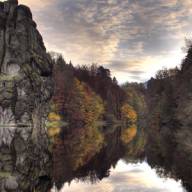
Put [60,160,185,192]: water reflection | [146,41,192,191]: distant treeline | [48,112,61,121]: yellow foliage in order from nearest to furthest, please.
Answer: [60,160,185,192]: water reflection
[146,41,192,191]: distant treeline
[48,112,61,121]: yellow foliage

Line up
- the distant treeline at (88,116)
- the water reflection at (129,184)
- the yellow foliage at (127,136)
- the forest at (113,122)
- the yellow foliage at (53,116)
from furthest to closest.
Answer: the yellow foliage at (53,116) → the yellow foliage at (127,136) → the distant treeline at (88,116) → the forest at (113,122) → the water reflection at (129,184)

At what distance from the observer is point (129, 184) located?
879 inches

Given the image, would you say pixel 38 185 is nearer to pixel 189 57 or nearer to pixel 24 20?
pixel 24 20

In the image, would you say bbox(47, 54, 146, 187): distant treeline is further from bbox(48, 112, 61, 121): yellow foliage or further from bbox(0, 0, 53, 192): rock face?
bbox(0, 0, 53, 192): rock face

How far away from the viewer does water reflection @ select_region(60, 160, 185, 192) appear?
20500mm

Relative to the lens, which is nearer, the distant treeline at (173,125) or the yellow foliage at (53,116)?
the distant treeline at (173,125)

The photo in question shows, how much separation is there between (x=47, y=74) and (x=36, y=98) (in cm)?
635

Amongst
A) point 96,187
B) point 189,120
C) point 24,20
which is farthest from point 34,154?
point 24,20

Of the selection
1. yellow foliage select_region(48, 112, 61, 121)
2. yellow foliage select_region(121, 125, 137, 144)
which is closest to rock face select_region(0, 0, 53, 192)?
yellow foliage select_region(121, 125, 137, 144)

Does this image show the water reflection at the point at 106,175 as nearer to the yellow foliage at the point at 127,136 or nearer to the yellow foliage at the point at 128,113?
the yellow foliage at the point at 127,136

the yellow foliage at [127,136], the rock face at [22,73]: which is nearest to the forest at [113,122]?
the yellow foliage at [127,136]

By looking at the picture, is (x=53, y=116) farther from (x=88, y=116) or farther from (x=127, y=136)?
(x=127, y=136)

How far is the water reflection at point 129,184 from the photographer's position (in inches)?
807

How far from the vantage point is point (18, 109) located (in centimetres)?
8081
